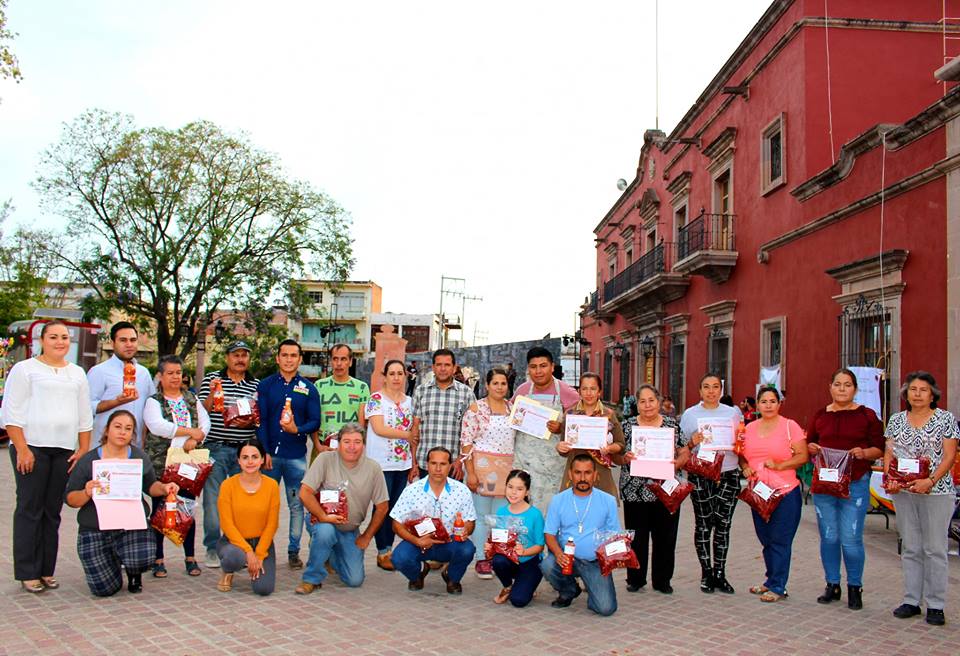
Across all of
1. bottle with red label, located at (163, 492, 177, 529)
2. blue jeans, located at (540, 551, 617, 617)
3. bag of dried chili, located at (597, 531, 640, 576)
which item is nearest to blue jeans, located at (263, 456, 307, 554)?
bottle with red label, located at (163, 492, 177, 529)

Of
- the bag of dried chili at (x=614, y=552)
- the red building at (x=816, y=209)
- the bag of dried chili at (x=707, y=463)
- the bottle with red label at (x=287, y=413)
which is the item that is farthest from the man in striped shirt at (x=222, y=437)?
the red building at (x=816, y=209)

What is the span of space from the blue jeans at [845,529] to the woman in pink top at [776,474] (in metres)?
0.20

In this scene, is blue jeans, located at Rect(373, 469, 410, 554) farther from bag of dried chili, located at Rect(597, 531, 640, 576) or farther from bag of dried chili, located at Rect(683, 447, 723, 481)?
bag of dried chili, located at Rect(683, 447, 723, 481)

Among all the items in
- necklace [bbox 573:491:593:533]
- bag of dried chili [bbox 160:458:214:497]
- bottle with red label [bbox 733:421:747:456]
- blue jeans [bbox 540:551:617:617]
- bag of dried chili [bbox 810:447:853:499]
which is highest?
bottle with red label [bbox 733:421:747:456]

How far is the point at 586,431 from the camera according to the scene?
5.89 m

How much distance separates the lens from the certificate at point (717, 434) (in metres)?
5.99

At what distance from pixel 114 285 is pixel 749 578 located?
23.2 meters

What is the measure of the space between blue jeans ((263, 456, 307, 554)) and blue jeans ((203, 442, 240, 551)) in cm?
32

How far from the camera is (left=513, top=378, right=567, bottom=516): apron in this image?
20.4ft

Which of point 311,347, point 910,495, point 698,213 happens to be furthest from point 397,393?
point 311,347

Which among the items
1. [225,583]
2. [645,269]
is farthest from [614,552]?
[645,269]

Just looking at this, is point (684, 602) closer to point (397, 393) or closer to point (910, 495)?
point (910, 495)

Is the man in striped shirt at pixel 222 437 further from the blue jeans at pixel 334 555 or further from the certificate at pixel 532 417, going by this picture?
the certificate at pixel 532 417

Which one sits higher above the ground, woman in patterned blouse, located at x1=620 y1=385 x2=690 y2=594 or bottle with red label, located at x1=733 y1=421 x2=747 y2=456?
bottle with red label, located at x1=733 y1=421 x2=747 y2=456
